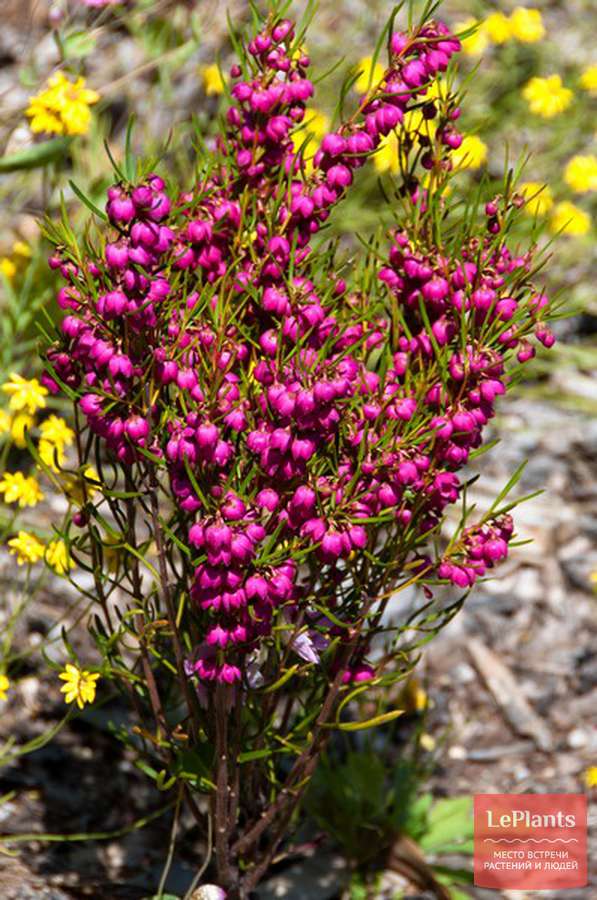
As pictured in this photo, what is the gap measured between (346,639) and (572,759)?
144 centimetres

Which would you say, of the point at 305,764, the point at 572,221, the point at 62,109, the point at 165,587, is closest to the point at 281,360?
the point at 165,587

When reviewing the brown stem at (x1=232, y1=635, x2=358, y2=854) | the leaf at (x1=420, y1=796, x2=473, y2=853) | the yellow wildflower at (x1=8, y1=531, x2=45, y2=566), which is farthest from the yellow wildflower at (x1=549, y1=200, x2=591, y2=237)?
the brown stem at (x1=232, y1=635, x2=358, y2=854)

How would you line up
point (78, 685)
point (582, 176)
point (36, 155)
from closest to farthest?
point (78, 685)
point (36, 155)
point (582, 176)

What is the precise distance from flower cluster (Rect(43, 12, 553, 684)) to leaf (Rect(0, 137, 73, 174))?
1.09 meters

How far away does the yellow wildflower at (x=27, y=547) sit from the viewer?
231cm

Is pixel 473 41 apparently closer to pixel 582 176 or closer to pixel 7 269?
pixel 582 176

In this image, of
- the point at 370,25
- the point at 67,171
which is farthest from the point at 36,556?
the point at 370,25

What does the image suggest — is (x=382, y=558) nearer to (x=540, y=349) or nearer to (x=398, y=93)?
(x=398, y=93)

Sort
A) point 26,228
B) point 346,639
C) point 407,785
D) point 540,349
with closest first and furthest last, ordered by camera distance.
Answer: point 346,639 → point 407,785 → point 540,349 → point 26,228

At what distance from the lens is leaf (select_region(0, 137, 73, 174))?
2855mm

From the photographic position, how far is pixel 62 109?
2.69m

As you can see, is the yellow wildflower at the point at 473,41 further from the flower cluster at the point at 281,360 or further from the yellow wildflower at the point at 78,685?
the yellow wildflower at the point at 78,685

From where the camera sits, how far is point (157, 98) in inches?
179

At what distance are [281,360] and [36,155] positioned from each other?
152cm
